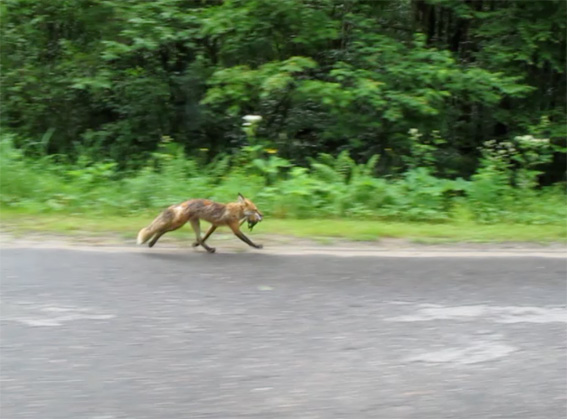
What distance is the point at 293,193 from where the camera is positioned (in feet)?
30.9

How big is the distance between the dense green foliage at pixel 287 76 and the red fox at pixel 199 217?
487cm

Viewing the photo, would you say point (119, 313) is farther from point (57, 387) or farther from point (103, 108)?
point (103, 108)

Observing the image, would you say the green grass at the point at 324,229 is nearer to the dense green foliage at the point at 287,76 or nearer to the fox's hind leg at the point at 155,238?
the fox's hind leg at the point at 155,238

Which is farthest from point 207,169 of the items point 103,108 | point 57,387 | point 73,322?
point 57,387

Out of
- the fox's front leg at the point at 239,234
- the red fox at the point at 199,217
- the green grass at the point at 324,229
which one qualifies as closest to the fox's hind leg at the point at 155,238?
the red fox at the point at 199,217

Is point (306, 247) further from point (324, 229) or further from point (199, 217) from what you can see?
point (199, 217)

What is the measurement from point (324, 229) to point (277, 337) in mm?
3470

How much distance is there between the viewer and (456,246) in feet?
25.1

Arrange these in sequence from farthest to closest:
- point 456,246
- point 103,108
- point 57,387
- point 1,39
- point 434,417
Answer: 1. point 103,108
2. point 1,39
3. point 456,246
4. point 57,387
5. point 434,417

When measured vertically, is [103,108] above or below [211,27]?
below

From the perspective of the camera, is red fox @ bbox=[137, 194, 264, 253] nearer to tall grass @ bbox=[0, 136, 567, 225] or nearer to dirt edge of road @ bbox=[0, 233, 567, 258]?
dirt edge of road @ bbox=[0, 233, 567, 258]

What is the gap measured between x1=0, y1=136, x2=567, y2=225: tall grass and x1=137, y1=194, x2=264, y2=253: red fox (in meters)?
2.06

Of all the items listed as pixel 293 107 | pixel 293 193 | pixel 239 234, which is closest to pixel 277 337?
pixel 239 234

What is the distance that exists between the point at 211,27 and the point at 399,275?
7088 mm
